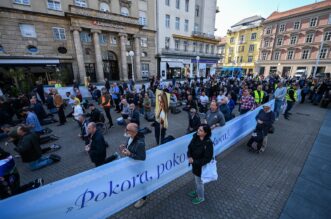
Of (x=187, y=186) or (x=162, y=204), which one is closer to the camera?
(x=162, y=204)

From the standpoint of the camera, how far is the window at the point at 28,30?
15.5 metres

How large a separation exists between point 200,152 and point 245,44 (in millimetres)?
52790

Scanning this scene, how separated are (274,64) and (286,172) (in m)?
44.5

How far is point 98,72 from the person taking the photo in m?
19.7

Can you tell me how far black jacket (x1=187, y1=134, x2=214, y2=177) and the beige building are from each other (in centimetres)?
1636

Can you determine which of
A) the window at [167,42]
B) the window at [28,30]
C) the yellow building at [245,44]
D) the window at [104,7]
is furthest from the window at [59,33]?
the yellow building at [245,44]

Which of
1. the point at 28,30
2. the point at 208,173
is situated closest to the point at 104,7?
the point at 28,30

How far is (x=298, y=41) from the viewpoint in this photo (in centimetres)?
3362

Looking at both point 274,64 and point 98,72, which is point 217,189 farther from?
point 274,64

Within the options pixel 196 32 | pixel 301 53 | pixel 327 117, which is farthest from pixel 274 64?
pixel 327 117

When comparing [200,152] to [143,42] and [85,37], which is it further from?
[143,42]

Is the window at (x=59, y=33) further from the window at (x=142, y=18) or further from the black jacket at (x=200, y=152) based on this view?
the black jacket at (x=200, y=152)

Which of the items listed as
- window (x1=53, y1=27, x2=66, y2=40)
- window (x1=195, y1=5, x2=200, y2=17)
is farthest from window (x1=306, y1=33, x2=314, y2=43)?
window (x1=53, y1=27, x2=66, y2=40)

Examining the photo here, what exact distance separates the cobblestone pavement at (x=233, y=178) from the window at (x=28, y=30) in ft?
Answer: 54.6
